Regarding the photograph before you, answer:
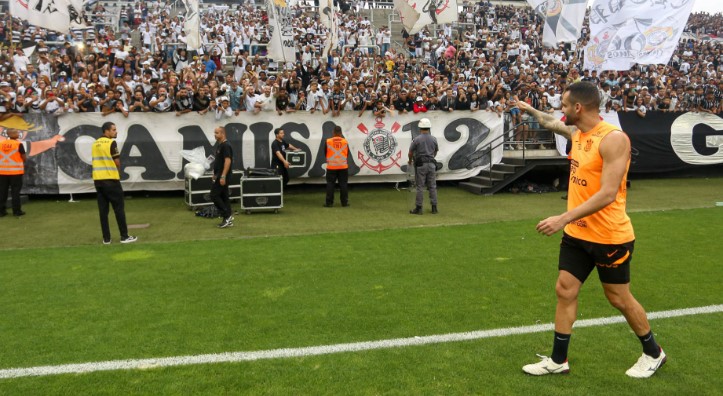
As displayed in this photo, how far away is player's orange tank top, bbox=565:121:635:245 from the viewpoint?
376cm

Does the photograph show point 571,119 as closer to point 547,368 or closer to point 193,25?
point 547,368

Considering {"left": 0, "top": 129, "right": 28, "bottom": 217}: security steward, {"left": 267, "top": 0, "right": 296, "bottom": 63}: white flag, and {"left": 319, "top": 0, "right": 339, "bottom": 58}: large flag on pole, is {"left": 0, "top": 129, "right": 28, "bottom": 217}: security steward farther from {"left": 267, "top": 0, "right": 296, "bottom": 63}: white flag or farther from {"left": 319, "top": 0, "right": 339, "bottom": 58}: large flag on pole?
{"left": 319, "top": 0, "right": 339, "bottom": 58}: large flag on pole

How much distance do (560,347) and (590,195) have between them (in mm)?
1103

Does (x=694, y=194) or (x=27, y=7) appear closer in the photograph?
(x=694, y=194)

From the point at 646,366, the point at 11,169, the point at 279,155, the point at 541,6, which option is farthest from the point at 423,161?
the point at 541,6

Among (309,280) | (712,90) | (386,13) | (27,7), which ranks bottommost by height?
(309,280)

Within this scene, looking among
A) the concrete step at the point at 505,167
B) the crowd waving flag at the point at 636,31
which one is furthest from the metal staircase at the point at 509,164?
the crowd waving flag at the point at 636,31

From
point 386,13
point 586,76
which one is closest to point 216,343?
point 586,76

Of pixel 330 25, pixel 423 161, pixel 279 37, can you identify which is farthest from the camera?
pixel 279 37

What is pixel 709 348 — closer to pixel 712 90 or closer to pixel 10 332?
pixel 10 332

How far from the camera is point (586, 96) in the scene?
3.79 meters

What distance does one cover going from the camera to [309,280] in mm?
6605

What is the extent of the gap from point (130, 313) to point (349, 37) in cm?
2115

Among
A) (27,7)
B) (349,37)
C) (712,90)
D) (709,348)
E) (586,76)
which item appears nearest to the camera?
(709,348)
